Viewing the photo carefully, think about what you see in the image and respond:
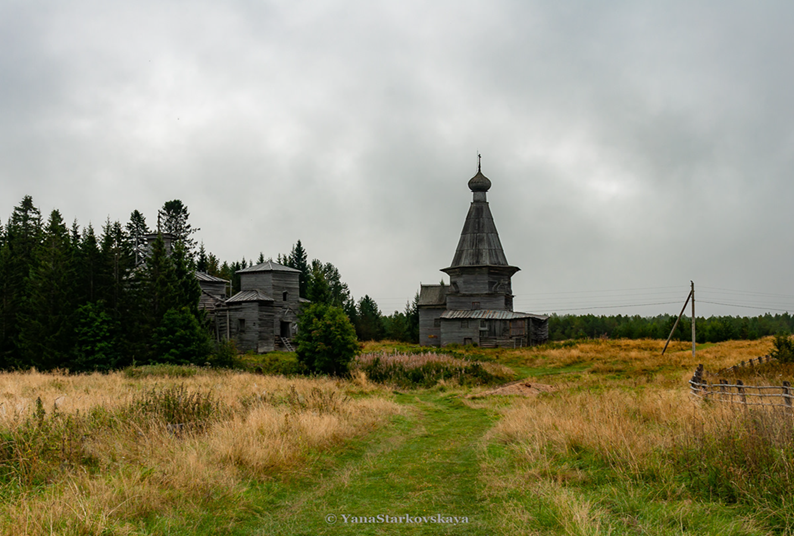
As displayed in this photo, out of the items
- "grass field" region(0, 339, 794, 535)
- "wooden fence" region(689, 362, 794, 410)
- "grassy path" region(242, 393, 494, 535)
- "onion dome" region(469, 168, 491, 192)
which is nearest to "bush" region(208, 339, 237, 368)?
"grass field" region(0, 339, 794, 535)

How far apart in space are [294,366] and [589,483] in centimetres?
2182

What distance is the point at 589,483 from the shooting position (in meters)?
7.51

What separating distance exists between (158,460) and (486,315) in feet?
138

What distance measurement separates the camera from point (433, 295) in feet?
181

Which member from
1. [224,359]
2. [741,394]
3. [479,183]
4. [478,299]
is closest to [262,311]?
[224,359]

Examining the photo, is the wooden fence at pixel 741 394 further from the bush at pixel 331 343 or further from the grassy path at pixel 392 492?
the bush at pixel 331 343

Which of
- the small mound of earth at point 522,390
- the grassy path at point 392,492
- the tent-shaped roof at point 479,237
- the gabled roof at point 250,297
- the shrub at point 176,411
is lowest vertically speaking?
the small mound of earth at point 522,390

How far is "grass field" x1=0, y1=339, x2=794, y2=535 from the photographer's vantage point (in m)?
6.00

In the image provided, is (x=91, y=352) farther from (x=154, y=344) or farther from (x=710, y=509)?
(x=710, y=509)

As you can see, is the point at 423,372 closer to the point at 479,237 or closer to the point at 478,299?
the point at 478,299

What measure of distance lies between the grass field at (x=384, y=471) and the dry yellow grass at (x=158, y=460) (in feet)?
0.09

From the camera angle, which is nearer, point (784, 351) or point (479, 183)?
point (784, 351)

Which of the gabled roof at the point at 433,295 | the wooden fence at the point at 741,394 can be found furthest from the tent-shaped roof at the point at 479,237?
the wooden fence at the point at 741,394

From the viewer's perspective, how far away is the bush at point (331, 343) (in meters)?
24.7
